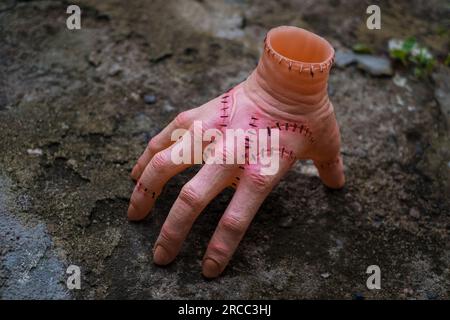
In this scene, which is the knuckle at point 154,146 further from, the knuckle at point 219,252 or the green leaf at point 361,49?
the green leaf at point 361,49

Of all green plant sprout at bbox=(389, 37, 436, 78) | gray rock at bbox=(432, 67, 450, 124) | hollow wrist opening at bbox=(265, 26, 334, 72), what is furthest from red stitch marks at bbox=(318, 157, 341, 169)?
green plant sprout at bbox=(389, 37, 436, 78)

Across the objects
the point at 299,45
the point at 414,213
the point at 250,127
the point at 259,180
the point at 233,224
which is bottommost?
the point at 414,213

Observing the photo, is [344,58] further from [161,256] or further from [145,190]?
[161,256]

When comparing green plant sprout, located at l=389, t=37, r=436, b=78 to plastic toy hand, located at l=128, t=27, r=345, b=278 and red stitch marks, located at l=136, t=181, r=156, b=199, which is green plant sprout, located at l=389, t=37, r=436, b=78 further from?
red stitch marks, located at l=136, t=181, r=156, b=199

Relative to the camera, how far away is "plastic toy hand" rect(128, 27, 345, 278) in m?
1.86

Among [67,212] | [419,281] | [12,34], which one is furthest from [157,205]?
[12,34]

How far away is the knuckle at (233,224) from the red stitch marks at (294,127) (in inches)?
12.6

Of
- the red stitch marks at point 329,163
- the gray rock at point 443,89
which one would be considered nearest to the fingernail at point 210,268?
the red stitch marks at point 329,163

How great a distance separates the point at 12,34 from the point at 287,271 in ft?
5.71

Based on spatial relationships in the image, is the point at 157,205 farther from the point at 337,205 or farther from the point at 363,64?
the point at 363,64

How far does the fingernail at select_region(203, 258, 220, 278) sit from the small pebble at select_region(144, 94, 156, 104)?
96 centimetres

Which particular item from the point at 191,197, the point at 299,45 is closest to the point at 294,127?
the point at 299,45

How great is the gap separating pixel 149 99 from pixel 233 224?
0.98 metres

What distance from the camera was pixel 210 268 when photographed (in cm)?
190
